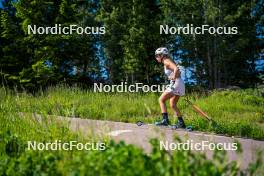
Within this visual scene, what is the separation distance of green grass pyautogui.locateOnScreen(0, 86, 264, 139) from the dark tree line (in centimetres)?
2224

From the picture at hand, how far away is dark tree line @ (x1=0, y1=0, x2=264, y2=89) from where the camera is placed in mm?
40906

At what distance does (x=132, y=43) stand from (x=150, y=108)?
2885cm

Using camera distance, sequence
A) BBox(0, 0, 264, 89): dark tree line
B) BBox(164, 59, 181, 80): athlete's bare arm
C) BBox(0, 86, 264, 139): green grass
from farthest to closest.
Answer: BBox(0, 0, 264, 89): dark tree line → BBox(0, 86, 264, 139): green grass → BBox(164, 59, 181, 80): athlete's bare arm

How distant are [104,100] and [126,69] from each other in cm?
2916

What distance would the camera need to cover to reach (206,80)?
5044 centimetres

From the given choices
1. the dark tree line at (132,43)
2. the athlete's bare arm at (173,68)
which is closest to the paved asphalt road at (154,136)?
the athlete's bare arm at (173,68)

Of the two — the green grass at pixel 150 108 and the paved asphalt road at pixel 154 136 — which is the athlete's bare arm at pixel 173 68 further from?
the paved asphalt road at pixel 154 136

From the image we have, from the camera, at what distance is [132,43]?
142 ft

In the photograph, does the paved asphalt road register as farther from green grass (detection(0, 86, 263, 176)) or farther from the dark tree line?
the dark tree line

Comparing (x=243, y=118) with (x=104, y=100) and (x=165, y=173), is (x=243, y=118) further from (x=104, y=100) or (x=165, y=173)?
(x=165, y=173)

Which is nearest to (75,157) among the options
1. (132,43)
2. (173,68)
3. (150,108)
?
(173,68)

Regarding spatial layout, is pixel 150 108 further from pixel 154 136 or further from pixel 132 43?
pixel 132 43

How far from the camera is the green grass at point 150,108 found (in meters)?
11.6

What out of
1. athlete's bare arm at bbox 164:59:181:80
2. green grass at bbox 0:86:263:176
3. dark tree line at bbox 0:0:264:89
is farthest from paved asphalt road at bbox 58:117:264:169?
dark tree line at bbox 0:0:264:89
